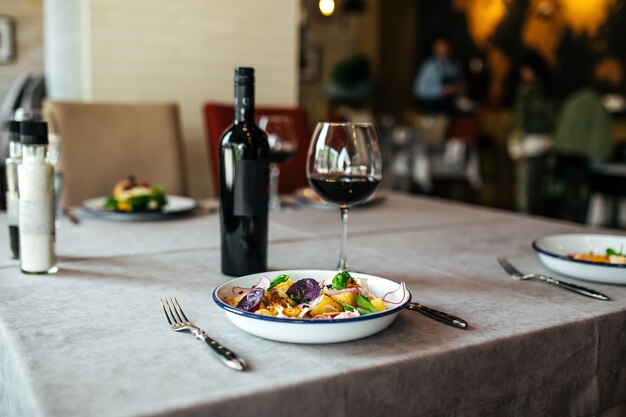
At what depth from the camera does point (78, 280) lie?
3.05 ft

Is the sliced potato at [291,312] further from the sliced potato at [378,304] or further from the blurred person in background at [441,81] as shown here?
the blurred person in background at [441,81]

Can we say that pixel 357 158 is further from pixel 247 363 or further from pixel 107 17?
pixel 107 17

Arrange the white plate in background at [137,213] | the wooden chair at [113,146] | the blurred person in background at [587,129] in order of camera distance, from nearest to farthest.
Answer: the white plate in background at [137,213] < the wooden chair at [113,146] < the blurred person in background at [587,129]

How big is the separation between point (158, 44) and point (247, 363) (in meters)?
2.19

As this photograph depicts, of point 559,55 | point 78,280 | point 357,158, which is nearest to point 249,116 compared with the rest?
point 357,158

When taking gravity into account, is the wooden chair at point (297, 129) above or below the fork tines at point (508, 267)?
above

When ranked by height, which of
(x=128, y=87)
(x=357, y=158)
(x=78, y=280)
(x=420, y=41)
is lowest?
(x=78, y=280)

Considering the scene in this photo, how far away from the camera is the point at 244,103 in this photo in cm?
93

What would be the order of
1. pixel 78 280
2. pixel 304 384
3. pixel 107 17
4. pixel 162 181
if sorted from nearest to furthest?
pixel 304 384, pixel 78 280, pixel 162 181, pixel 107 17

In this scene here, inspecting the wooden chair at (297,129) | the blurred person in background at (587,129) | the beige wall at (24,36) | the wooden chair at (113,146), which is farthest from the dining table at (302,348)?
the beige wall at (24,36)

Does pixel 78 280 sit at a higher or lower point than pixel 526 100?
lower

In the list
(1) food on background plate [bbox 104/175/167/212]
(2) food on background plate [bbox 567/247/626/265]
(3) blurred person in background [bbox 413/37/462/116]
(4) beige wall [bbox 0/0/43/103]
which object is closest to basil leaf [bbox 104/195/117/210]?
(1) food on background plate [bbox 104/175/167/212]

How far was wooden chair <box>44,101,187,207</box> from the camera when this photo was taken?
1.93 meters

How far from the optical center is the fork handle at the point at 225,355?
0.60 meters
